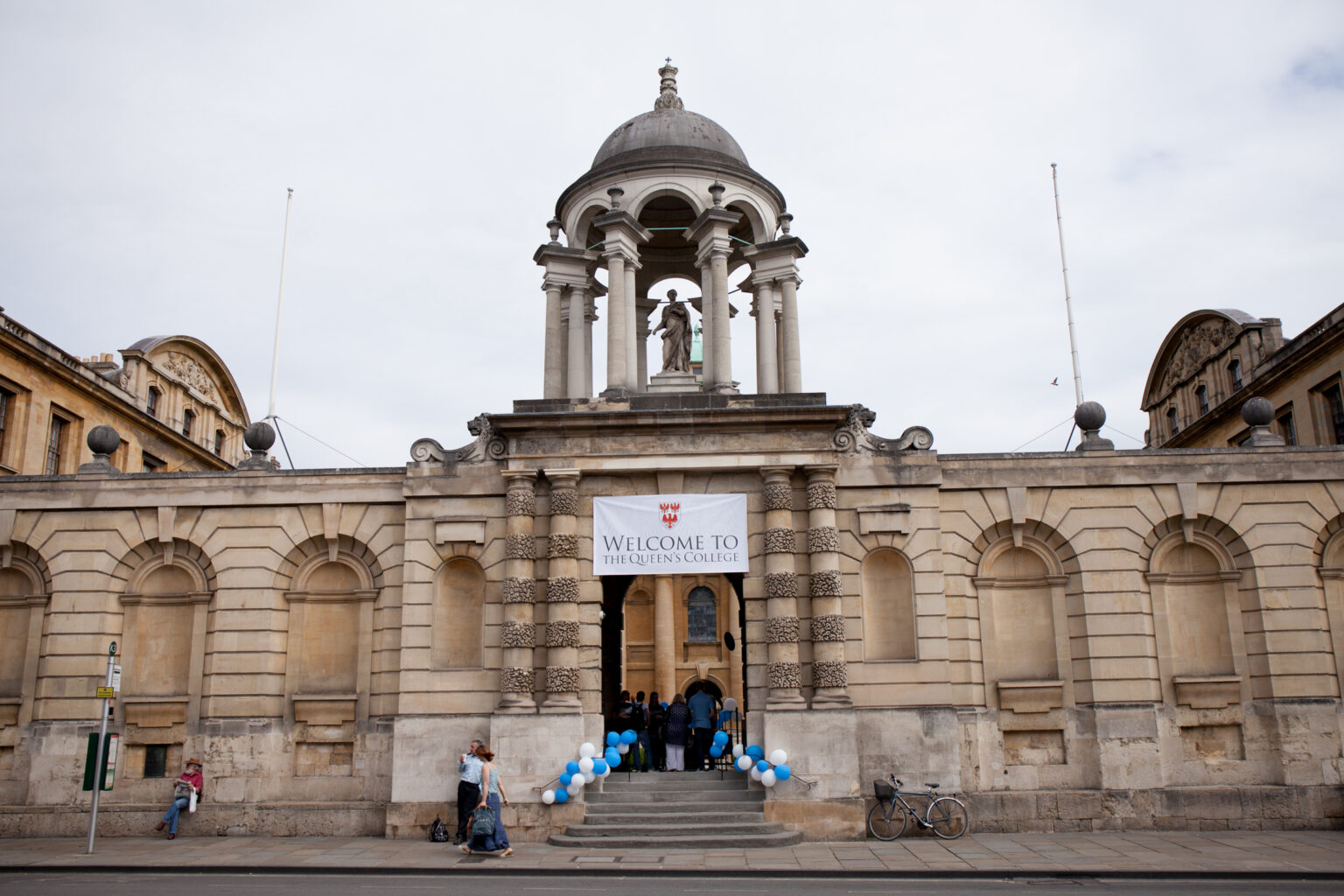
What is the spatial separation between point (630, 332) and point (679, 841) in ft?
37.5

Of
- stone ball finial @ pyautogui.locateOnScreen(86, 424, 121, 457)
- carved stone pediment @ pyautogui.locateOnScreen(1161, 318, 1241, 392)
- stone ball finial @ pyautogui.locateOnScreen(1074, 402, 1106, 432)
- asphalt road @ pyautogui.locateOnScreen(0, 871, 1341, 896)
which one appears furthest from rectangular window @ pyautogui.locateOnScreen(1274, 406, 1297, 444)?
stone ball finial @ pyautogui.locateOnScreen(86, 424, 121, 457)

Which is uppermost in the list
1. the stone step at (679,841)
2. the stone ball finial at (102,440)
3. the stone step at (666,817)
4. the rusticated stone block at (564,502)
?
the stone ball finial at (102,440)

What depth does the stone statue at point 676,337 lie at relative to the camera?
2698 cm

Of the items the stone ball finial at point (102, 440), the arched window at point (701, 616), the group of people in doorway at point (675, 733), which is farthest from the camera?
the arched window at point (701, 616)

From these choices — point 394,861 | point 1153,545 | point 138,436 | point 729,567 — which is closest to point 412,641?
point 394,861

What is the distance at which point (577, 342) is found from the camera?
86.1ft

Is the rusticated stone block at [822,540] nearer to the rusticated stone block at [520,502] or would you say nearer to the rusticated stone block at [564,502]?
the rusticated stone block at [564,502]

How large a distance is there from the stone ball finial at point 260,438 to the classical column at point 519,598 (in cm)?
661

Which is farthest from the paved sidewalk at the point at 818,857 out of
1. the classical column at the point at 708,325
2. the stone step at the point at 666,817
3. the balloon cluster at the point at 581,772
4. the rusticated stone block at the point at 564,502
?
the classical column at the point at 708,325

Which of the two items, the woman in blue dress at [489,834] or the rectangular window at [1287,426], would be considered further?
→ the rectangular window at [1287,426]

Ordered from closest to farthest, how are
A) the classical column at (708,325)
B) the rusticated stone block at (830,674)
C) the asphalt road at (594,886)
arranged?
the asphalt road at (594,886)
the rusticated stone block at (830,674)
the classical column at (708,325)

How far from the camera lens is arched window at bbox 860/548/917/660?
915 inches

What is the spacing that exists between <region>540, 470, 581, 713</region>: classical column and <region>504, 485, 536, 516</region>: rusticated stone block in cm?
51

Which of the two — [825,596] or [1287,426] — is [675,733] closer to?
[825,596]
